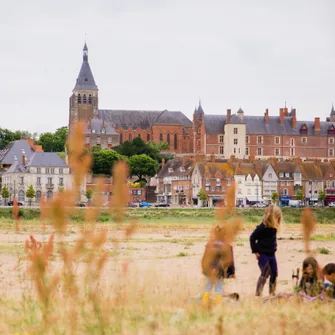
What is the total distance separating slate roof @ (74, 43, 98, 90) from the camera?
13212cm

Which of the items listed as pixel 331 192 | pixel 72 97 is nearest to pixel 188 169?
pixel 331 192

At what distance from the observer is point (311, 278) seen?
30.5 ft

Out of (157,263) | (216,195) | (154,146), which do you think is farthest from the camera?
(154,146)

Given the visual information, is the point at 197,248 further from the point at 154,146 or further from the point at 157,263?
the point at 154,146

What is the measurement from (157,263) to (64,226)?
12124 mm

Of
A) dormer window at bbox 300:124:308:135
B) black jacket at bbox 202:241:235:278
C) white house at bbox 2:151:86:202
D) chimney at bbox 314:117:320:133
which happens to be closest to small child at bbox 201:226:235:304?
black jacket at bbox 202:241:235:278

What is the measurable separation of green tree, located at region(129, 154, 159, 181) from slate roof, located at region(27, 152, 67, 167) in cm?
1357

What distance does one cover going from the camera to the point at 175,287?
9.51 m

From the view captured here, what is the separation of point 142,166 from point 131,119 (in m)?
35.4

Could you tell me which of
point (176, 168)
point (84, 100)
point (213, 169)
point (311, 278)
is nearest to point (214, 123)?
point (84, 100)

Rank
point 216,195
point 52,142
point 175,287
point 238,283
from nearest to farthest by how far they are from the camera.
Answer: point 175,287, point 238,283, point 216,195, point 52,142

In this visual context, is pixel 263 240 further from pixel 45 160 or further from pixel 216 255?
pixel 45 160

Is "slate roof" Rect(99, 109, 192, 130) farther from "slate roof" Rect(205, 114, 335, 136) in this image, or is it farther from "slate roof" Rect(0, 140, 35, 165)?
"slate roof" Rect(0, 140, 35, 165)

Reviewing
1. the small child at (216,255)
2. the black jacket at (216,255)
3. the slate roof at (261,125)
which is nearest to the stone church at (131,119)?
the slate roof at (261,125)
